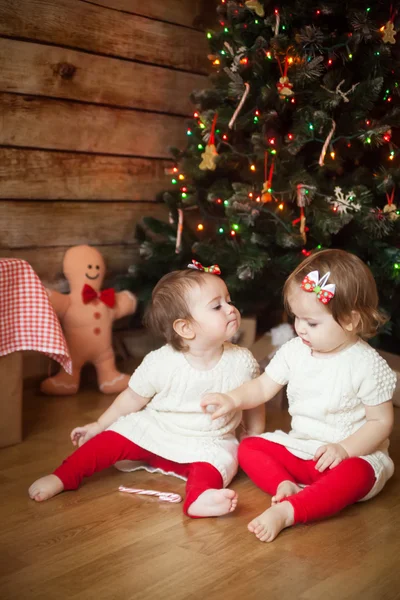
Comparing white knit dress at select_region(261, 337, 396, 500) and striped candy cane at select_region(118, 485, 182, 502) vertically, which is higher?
white knit dress at select_region(261, 337, 396, 500)

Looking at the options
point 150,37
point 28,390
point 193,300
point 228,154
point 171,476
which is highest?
point 150,37

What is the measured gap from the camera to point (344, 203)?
249 cm

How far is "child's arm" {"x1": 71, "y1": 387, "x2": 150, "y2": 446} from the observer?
192cm

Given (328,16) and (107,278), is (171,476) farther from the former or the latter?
(328,16)

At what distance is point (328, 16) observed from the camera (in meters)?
2.56

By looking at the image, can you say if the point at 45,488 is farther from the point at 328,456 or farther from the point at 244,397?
the point at 328,456

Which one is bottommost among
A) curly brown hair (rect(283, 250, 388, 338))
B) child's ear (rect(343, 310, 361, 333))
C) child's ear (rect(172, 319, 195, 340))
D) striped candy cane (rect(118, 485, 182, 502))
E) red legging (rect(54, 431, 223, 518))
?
striped candy cane (rect(118, 485, 182, 502))

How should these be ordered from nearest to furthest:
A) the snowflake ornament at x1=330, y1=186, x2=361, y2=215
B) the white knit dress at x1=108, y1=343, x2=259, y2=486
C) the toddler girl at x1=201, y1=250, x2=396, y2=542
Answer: the toddler girl at x1=201, y1=250, x2=396, y2=542
the white knit dress at x1=108, y1=343, x2=259, y2=486
the snowflake ornament at x1=330, y1=186, x2=361, y2=215

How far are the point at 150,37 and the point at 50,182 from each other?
78 cm

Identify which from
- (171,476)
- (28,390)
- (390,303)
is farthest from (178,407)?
(390,303)

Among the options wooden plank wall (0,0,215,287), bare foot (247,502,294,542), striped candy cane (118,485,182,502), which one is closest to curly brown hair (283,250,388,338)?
bare foot (247,502,294,542)

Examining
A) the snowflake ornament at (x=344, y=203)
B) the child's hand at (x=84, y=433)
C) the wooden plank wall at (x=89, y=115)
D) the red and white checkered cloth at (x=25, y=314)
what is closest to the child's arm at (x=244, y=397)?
the child's hand at (x=84, y=433)

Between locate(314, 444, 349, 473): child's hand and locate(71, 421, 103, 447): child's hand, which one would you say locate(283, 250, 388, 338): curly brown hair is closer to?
locate(314, 444, 349, 473): child's hand

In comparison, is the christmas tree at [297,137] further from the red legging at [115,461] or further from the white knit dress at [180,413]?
the red legging at [115,461]
